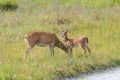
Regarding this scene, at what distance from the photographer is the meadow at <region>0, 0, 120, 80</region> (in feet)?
41.2

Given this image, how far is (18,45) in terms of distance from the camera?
16078mm

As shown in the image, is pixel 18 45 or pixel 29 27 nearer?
pixel 18 45

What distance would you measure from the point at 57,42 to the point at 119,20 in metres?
6.53

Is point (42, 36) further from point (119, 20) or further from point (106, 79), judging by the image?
point (119, 20)

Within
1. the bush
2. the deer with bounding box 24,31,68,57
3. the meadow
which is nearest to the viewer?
the meadow

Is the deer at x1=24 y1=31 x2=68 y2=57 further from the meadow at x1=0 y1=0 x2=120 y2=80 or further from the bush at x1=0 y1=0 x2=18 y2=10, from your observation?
the bush at x1=0 y1=0 x2=18 y2=10

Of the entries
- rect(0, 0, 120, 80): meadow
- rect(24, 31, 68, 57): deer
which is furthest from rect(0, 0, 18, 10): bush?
rect(24, 31, 68, 57): deer

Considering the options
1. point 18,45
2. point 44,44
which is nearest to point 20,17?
point 18,45

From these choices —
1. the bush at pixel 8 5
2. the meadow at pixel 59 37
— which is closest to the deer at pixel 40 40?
the meadow at pixel 59 37

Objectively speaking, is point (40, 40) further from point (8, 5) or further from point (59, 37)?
point (8, 5)

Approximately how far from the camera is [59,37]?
17984mm

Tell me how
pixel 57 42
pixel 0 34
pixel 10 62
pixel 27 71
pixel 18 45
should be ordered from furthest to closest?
pixel 0 34 → pixel 18 45 → pixel 57 42 → pixel 10 62 → pixel 27 71

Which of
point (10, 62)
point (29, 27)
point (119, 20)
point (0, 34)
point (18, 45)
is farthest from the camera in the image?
point (119, 20)

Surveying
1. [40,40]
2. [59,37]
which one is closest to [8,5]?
[59,37]
